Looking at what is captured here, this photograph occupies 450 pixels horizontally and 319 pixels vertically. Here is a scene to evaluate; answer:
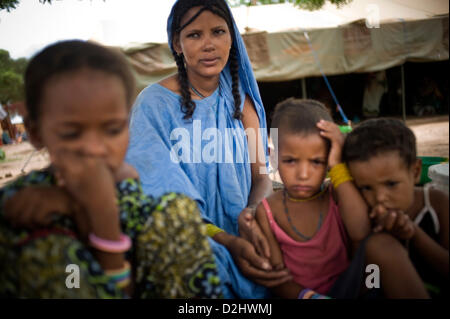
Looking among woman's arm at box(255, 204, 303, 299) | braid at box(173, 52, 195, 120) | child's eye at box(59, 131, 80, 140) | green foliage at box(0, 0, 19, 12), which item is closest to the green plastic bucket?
woman's arm at box(255, 204, 303, 299)

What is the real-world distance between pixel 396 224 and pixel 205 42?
1.30m

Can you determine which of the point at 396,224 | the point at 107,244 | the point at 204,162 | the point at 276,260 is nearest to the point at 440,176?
the point at 396,224

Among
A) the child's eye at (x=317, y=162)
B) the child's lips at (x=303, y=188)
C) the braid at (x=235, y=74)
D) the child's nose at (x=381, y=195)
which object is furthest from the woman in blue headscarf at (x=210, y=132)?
the child's nose at (x=381, y=195)

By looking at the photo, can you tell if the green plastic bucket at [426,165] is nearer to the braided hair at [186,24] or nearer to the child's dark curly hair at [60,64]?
the braided hair at [186,24]

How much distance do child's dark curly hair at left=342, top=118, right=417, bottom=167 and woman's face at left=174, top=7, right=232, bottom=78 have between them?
0.92 meters

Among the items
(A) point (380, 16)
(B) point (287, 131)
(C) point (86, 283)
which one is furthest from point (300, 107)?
(A) point (380, 16)

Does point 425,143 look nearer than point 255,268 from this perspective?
No

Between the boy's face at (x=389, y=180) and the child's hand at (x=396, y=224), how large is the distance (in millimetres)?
79

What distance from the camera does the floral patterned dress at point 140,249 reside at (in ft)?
2.73

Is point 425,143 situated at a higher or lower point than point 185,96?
lower

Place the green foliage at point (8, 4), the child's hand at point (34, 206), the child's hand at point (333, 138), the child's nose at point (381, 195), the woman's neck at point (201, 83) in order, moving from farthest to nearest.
A: the woman's neck at point (201, 83)
the green foliage at point (8, 4)
the child's hand at point (333, 138)
the child's nose at point (381, 195)
the child's hand at point (34, 206)

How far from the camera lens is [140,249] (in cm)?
Answer: 102

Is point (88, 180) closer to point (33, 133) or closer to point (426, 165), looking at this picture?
point (33, 133)
